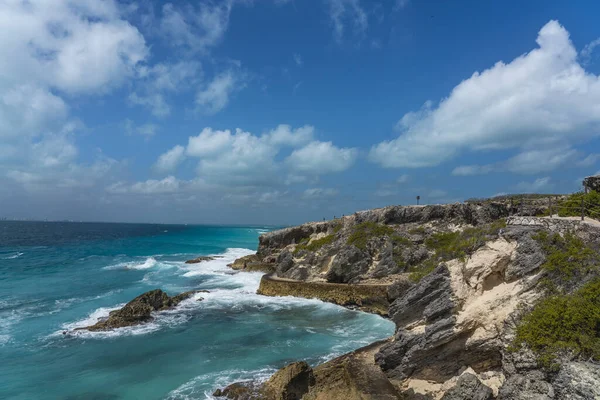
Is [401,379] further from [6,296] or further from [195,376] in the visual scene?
[6,296]

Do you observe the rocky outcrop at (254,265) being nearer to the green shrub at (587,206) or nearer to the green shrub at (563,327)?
the green shrub at (587,206)

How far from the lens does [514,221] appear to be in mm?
15594

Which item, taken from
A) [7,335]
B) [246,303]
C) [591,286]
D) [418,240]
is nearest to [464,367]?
[591,286]

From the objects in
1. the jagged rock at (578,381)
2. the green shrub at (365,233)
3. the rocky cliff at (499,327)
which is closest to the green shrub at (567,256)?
the rocky cliff at (499,327)

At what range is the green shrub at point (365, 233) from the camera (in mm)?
38312

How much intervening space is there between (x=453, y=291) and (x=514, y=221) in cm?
434

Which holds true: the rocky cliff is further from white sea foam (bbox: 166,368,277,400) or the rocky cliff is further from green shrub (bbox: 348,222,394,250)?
green shrub (bbox: 348,222,394,250)

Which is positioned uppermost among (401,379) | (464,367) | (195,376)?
(464,367)

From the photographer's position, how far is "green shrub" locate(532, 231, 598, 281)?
11867mm

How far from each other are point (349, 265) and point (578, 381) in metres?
27.4

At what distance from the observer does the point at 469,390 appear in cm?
1165

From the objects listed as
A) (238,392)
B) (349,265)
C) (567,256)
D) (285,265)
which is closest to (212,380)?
(238,392)

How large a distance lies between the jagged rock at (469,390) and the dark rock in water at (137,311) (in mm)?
23962

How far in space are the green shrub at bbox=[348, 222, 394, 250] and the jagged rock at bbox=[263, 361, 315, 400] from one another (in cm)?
2330
